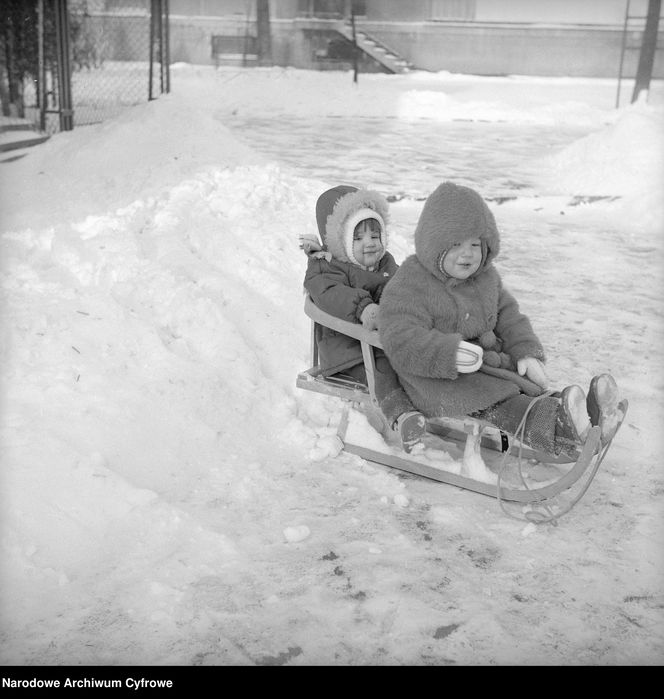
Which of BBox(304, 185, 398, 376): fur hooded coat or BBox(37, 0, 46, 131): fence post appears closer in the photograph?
BBox(304, 185, 398, 376): fur hooded coat

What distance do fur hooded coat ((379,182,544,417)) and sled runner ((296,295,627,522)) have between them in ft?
0.34

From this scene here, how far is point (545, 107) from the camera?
18594 mm

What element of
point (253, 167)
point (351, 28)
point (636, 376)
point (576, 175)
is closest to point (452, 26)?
point (351, 28)

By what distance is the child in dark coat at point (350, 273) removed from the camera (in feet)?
11.5

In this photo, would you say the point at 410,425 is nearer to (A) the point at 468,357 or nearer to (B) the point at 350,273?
(A) the point at 468,357

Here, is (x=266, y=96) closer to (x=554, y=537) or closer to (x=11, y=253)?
(x=11, y=253)

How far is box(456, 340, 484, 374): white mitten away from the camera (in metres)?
3.15

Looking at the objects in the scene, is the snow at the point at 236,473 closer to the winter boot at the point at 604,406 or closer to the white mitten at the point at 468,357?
the winter boot at the point at 604,406

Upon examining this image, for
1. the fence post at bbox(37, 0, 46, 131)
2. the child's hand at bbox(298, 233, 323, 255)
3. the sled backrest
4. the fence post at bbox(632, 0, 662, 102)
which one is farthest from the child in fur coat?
the fence post at bbox(632, 0, 662, 102)

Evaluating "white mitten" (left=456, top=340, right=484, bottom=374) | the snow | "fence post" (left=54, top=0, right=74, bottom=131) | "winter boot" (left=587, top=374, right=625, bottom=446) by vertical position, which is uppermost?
"fence post" (left=54, top=0, right=74, bottom=131)

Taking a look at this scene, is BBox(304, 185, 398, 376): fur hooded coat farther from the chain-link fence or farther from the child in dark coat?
the chain-link fence

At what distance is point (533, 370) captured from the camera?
11.0 ft

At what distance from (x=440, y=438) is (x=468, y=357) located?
31.4 inches

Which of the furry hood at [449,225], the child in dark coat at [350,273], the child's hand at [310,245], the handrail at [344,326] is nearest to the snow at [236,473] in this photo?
the child in dark coat at [350,273]
